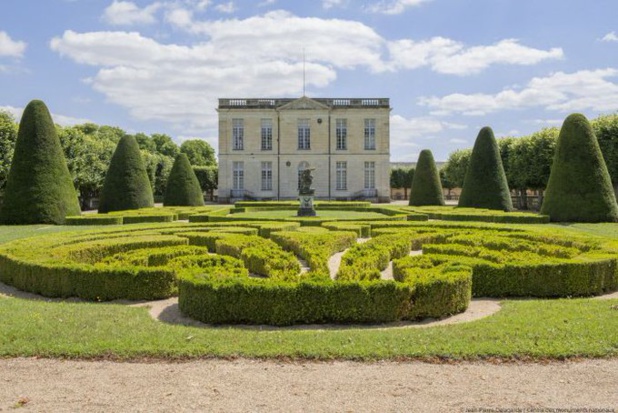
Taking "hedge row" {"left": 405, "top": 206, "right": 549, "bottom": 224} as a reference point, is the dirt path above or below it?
below

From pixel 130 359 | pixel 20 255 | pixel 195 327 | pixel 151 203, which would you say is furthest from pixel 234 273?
pixel 151 203

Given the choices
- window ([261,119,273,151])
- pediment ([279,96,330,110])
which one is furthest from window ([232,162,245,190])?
pediment ([279,96,330,110])

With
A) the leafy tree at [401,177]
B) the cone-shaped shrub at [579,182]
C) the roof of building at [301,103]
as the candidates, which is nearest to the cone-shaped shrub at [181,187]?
the roof of building at [301,103]

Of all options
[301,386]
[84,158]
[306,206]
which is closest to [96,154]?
[84,158]

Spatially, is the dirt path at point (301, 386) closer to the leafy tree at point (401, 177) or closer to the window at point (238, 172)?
the window at point (238, 172)

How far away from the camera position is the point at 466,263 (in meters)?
8.85

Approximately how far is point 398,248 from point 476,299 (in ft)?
9.99

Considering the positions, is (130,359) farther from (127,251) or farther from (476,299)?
(127,251)

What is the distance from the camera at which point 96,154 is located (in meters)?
41.0

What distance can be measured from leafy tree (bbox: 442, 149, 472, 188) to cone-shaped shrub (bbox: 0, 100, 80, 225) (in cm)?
3544

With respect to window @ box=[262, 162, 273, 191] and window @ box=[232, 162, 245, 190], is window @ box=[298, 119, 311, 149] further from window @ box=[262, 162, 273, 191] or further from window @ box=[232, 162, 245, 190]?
window @ box=[232, 162, 245, 190]

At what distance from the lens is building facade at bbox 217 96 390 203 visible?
155ft

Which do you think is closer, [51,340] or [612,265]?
[51,340]

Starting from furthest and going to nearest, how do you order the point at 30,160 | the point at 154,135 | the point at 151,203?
the point at 154,135
the point at 151,203
the point at 30,160
